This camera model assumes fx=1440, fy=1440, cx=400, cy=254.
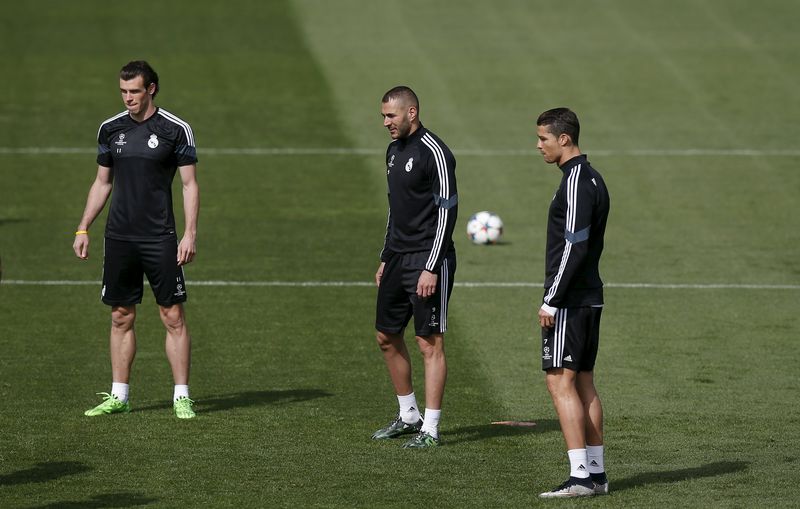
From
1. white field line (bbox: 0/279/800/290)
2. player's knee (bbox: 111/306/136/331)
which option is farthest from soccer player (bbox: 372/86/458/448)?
white field line (bbox: 0/279/800/290)

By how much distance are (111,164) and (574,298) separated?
4228 mm

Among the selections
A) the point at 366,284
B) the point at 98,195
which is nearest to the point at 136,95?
the point at 98,195

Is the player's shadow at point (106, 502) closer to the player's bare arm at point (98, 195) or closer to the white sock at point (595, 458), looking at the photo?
the white sock at point (595, 458)

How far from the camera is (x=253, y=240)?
19297 mm

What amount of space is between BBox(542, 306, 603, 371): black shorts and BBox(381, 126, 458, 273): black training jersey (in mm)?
1452

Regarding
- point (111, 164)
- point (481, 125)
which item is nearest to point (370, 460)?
point (111, 164)

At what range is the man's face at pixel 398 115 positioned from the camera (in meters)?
10.4

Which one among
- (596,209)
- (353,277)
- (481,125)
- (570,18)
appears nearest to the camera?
(596,209)

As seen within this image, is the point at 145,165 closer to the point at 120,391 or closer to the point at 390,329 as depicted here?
the point at 120,391

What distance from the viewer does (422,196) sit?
A: 34.7ft

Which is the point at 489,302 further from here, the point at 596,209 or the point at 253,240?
the point at 596,209

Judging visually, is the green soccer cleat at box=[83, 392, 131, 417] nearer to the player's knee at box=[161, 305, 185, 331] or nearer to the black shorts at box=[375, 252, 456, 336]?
the player's knee at box=[161, 305, 185, 331]

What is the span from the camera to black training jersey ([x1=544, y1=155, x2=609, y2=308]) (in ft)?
29.5

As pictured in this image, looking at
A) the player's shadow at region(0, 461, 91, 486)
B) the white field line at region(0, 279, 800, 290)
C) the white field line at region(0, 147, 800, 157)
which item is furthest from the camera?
the white field line at region(0, 147, 800, 157)
